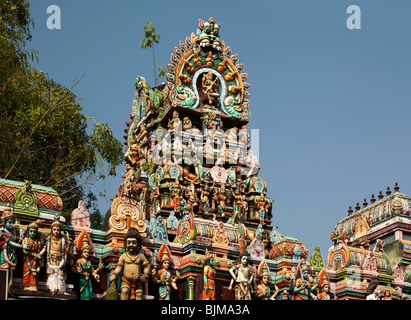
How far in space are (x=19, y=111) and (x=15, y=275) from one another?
11169 millimetres

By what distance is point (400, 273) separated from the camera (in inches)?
1143

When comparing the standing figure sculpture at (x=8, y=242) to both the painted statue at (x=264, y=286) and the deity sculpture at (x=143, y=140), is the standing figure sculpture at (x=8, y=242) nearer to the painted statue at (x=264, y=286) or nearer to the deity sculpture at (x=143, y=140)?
the painted statue at (x=264, y=286)

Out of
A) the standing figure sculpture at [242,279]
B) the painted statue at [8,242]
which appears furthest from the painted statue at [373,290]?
the painted statue at [8,242]

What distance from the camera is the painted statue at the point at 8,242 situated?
21750 mm

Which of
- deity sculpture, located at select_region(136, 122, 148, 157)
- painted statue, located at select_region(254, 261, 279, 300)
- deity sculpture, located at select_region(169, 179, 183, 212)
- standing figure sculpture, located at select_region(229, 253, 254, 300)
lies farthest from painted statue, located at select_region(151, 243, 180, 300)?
deity sculpture, located at select_region(136, 122, 148, 157)

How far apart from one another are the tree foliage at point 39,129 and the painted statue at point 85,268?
17.0 ft

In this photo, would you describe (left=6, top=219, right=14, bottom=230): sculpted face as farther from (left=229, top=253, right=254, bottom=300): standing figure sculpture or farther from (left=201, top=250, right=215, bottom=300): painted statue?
(left=229, top=253, right=254, bottom=300): standing figure sculpture

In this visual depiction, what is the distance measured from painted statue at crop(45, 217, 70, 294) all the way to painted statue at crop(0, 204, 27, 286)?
0.85 meters

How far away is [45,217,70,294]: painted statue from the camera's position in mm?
22328

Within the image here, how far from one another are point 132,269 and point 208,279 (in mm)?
2775

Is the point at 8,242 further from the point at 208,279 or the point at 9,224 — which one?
the point at 208,279
